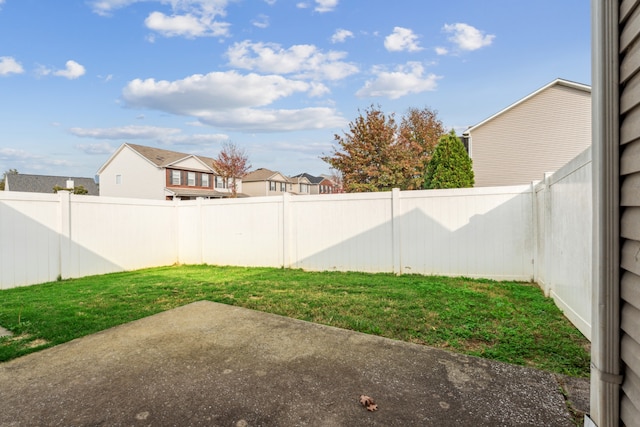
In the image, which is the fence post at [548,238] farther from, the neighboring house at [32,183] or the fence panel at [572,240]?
the neighboring house at [32,183]

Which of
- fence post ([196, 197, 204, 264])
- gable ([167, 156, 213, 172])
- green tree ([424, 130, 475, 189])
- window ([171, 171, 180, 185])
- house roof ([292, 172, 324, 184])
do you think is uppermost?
house roof ([292, 172, 324, 184])

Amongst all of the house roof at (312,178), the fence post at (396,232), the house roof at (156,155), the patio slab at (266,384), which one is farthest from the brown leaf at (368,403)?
the house roof at (312,178)

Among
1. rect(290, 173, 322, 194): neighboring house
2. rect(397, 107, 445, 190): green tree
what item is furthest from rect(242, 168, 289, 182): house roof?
rect(397, 107, 445, 190): green tree

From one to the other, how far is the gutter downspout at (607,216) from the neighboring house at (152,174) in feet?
87.3

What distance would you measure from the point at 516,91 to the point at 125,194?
28.8 metres

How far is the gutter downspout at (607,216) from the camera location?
1291 millimetres

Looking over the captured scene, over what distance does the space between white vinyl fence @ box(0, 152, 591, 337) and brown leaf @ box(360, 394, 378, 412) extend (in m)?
3.05

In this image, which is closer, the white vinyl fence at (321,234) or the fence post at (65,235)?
the white vinyl fence at (321,234)

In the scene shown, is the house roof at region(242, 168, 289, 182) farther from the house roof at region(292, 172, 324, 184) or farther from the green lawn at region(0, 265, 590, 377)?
the green lawn at region(0, 265, 590, 377)

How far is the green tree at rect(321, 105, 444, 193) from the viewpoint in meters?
18.5

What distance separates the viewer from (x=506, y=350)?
2.81 m

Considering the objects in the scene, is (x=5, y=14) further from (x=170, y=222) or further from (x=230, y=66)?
(x=170, y=222)

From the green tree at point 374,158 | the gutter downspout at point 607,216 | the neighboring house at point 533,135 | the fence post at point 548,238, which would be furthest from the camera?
the green tree at point 374,158

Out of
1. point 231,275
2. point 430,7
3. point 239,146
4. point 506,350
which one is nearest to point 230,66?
point 430,7
